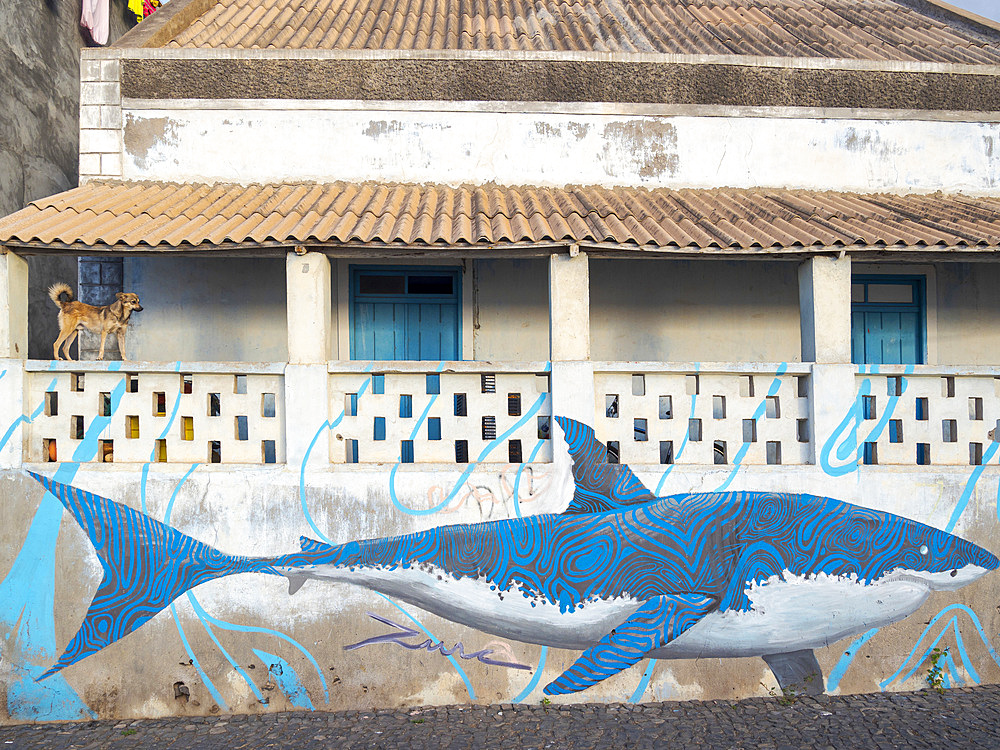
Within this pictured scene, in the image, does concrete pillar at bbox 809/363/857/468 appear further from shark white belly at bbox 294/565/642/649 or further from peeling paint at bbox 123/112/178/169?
peeling paint at bbox 123/112/178/169

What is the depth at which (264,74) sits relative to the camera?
20.7 ft

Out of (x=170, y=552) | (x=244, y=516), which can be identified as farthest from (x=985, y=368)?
(x=170, y=552)

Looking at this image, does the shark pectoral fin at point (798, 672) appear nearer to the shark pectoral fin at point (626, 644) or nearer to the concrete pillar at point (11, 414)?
the shark pectoral fin at point (626, 644)

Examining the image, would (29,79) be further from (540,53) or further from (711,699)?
(711,699)

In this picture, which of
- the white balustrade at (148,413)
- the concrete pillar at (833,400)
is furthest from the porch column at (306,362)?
the concrete pillar at (833,400)

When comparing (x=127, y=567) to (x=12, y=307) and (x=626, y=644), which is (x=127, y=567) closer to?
(x=12, y=307)

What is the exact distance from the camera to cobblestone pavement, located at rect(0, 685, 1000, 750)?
4285 millimetres

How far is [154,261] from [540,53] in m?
4.00

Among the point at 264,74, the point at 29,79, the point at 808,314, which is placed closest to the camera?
the point at 808,314

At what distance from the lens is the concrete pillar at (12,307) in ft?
15.5

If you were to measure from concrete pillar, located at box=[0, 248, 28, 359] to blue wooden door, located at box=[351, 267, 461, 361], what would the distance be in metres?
2.51

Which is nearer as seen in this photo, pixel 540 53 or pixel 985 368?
pixel 985 368

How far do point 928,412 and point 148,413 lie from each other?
218 inches

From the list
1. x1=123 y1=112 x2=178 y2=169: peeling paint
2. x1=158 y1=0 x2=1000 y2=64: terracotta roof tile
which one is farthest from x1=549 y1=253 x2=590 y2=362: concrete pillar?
x1=123 y1=112 x2=178 y2=169: peeling paint
